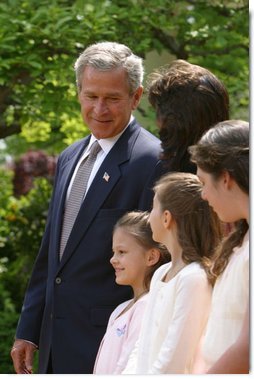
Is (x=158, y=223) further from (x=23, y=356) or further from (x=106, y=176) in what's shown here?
(x=23, y=356)

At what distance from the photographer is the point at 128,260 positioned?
3.72 meters

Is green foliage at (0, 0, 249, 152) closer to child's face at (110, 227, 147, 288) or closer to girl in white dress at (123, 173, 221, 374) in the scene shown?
child's face at (110, 227, 147, 288)

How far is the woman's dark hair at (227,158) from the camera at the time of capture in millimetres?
2934

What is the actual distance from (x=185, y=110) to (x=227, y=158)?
0.64m

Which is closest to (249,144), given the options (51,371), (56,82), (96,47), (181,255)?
(181,255)

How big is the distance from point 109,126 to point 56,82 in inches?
118

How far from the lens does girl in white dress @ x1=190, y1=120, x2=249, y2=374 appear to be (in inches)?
114

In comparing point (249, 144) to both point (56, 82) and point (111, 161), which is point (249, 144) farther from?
point (56, 82)

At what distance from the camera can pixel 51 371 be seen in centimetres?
406

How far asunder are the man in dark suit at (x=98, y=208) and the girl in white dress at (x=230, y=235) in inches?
32.7

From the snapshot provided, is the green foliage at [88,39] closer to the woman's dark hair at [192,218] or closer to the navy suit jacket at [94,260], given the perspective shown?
the navy suit jacket at [94,260]

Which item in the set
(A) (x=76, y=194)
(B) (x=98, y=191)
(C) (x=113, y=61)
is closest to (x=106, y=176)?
(B) (x=98, y=191)

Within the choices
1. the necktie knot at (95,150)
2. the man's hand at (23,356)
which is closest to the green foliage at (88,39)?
the necktie knot at (95,150)

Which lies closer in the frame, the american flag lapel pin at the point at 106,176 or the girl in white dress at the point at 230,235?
the girl in white dress at the point at 230,235
